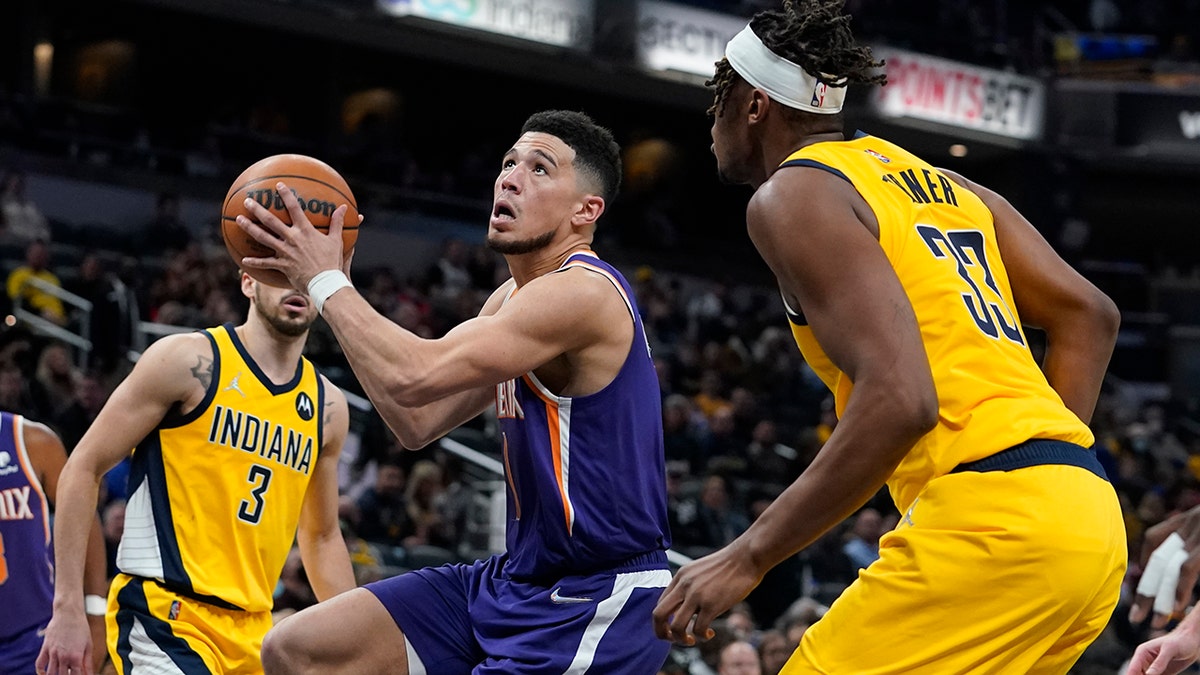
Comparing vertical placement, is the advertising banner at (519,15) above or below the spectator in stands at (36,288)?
above

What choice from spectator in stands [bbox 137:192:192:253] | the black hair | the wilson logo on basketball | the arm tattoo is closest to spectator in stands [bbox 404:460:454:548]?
the arm tattoo

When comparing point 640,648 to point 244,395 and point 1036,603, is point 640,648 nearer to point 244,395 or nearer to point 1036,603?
point 1036,603

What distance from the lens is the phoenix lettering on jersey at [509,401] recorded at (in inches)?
149

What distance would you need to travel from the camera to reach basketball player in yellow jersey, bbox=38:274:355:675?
4.62 metres

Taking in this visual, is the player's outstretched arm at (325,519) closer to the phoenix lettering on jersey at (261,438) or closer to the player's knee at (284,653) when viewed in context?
the phoenix lettering on jersey at (261,438)

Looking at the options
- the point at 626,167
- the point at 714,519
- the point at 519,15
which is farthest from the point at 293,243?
the point at 626,167

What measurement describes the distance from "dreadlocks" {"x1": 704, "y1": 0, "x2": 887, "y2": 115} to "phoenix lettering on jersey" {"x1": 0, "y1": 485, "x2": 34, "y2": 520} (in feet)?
10.5

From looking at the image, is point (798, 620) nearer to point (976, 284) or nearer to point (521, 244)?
point (521, 244)

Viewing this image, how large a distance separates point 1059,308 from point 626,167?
22169 mm

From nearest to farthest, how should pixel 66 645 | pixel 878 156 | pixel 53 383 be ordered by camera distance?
pixel 878 156, pixel 66 645, pixel 53 383

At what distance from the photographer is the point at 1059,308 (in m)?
3.39

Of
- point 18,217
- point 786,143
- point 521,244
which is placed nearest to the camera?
point 786,143

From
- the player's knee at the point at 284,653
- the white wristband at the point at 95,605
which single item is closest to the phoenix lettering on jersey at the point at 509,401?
the player's knee at the point at 284,653

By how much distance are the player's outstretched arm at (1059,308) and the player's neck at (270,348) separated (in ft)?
8.54
